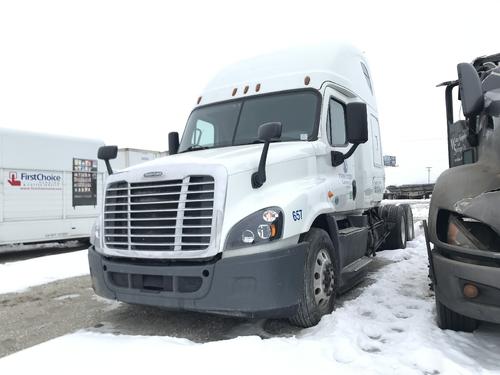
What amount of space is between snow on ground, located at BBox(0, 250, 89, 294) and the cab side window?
5238 millimetres

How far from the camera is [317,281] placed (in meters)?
4.44

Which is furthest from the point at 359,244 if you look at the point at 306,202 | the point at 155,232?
the point at 155,232

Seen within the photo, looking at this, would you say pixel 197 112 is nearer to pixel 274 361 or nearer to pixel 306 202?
pixel 306 202

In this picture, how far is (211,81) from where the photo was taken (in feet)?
21.1

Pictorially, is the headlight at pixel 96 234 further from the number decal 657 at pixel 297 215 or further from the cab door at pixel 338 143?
the cab door at pixel 338 143

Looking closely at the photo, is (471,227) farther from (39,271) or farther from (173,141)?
(39,271)

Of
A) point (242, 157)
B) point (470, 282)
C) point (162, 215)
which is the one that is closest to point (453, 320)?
point (470, 282)

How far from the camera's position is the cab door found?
5270 millimetres

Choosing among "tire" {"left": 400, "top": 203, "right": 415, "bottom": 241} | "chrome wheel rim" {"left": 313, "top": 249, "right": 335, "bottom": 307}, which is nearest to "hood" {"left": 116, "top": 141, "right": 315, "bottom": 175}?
"chrome wheel rim" {"left": 313, "top": 249, "right": 335, "bottom": 307}

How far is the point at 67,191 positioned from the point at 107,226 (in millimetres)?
8268

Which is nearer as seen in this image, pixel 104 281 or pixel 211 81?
pixel 104 281

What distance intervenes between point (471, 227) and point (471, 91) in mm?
1435

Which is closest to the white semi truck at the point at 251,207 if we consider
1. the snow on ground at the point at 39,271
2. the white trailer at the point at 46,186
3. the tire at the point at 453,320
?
the tire at the point at 453,320

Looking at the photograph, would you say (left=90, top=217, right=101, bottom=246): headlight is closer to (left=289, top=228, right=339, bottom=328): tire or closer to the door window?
the door window
